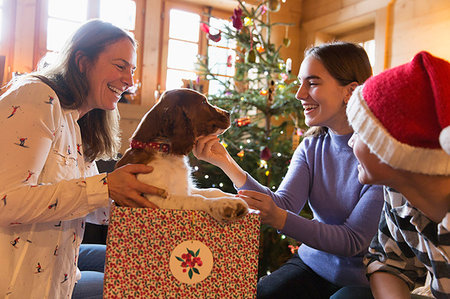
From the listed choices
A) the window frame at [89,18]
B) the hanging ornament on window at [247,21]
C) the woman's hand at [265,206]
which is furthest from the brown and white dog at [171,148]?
the window frame at [89,18]

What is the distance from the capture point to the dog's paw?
1.11 meters

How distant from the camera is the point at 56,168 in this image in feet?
4.46

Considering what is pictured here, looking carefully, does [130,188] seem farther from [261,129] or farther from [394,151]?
[261,129]

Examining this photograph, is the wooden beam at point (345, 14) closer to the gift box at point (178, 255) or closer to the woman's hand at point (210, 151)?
the woman's hand at point (210, 151)

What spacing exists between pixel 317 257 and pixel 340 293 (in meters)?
0.29

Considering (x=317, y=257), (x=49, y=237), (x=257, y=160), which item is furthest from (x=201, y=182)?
(x=49, y=237)

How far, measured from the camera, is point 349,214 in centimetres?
165

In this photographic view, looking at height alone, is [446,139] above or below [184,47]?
below

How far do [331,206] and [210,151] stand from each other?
1.83ft

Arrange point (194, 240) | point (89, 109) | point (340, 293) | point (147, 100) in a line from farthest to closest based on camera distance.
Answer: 1. point (147, 100)
2. point (89, 109)
3. point (340, 293)
4. point (194, 240)

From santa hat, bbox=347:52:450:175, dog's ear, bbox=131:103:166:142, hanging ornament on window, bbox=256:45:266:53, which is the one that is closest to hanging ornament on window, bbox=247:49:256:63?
hanging ornament on window, bbox=256:45:266:53

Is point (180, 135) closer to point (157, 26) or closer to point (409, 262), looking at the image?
point (409, 262)

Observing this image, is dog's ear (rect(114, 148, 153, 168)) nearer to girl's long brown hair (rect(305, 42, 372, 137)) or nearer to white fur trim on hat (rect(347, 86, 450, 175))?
white fur trim on hat (rect(347, 86, 450, 175))

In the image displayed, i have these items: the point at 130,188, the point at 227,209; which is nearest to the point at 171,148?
the point at 130,188
